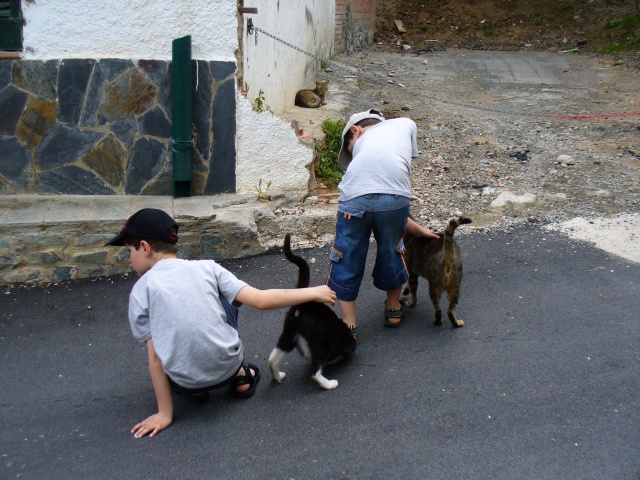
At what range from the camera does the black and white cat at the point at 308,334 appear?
372 cm

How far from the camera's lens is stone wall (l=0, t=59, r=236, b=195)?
564 centimetres

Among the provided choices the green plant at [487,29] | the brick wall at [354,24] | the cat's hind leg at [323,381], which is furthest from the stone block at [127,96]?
the green plant at [487,29]

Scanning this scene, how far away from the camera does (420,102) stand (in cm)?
981

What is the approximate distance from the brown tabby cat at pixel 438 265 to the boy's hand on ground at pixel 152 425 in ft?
6.76

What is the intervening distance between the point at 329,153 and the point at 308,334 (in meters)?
3.80

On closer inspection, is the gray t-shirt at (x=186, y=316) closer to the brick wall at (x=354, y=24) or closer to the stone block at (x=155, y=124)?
A: the stone block at (x=155, y=124)

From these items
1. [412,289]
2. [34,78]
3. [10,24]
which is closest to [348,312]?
[412,289]

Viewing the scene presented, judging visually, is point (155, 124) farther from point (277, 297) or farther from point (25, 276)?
point (277, 297)

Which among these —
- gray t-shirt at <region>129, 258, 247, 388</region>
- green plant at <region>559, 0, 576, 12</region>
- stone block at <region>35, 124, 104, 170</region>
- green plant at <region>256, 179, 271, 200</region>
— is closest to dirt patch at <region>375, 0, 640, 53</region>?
green plant at <region>559, 0, 576, 12</region>

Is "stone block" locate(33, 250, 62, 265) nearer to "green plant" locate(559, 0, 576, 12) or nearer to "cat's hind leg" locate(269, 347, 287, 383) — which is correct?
"cat's hind leg" locate(269, 347, 287, 383)

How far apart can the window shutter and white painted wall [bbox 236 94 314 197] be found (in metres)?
2.01

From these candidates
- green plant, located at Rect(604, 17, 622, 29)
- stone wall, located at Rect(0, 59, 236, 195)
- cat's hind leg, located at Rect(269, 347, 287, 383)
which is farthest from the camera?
green plant, located at Rect(604, 17, 622, 29)

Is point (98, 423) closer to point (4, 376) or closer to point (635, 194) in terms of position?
point (4, 376)

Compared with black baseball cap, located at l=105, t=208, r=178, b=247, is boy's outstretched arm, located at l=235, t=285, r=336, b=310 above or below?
below
